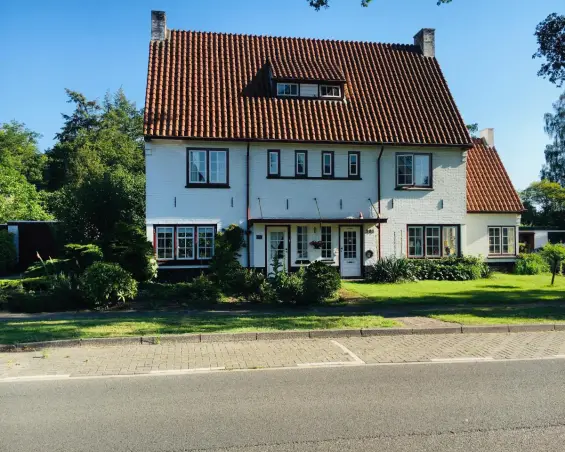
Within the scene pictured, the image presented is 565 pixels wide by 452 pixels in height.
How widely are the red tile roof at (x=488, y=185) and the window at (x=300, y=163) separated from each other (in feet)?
27.4

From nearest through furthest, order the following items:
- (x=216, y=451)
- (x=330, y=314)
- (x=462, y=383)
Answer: (x=216, y=451) → (x=462, y=383) → (x=330, y=314)

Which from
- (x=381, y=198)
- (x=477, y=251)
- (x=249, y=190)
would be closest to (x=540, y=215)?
(x=477, y=251)

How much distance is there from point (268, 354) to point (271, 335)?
1.41 metres

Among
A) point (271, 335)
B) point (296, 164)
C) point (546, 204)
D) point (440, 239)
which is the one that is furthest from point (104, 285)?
point (546, 204)

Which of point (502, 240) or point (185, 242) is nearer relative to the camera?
point (185, 242)

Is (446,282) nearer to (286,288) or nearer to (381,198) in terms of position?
(381,198)

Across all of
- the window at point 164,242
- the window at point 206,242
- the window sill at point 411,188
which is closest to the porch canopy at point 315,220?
the window at point 206,242

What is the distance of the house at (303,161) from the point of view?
20.9 metres

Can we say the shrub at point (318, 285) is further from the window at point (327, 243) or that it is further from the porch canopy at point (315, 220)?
the window at point (327, 243)

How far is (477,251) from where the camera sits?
79.5 feet

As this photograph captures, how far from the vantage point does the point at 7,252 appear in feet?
80.1

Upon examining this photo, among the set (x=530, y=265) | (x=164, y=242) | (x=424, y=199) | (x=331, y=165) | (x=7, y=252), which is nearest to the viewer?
(x=164, y=242)

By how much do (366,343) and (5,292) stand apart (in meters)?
11.4

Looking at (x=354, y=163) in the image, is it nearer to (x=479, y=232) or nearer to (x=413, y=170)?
(x=413, y=170)
